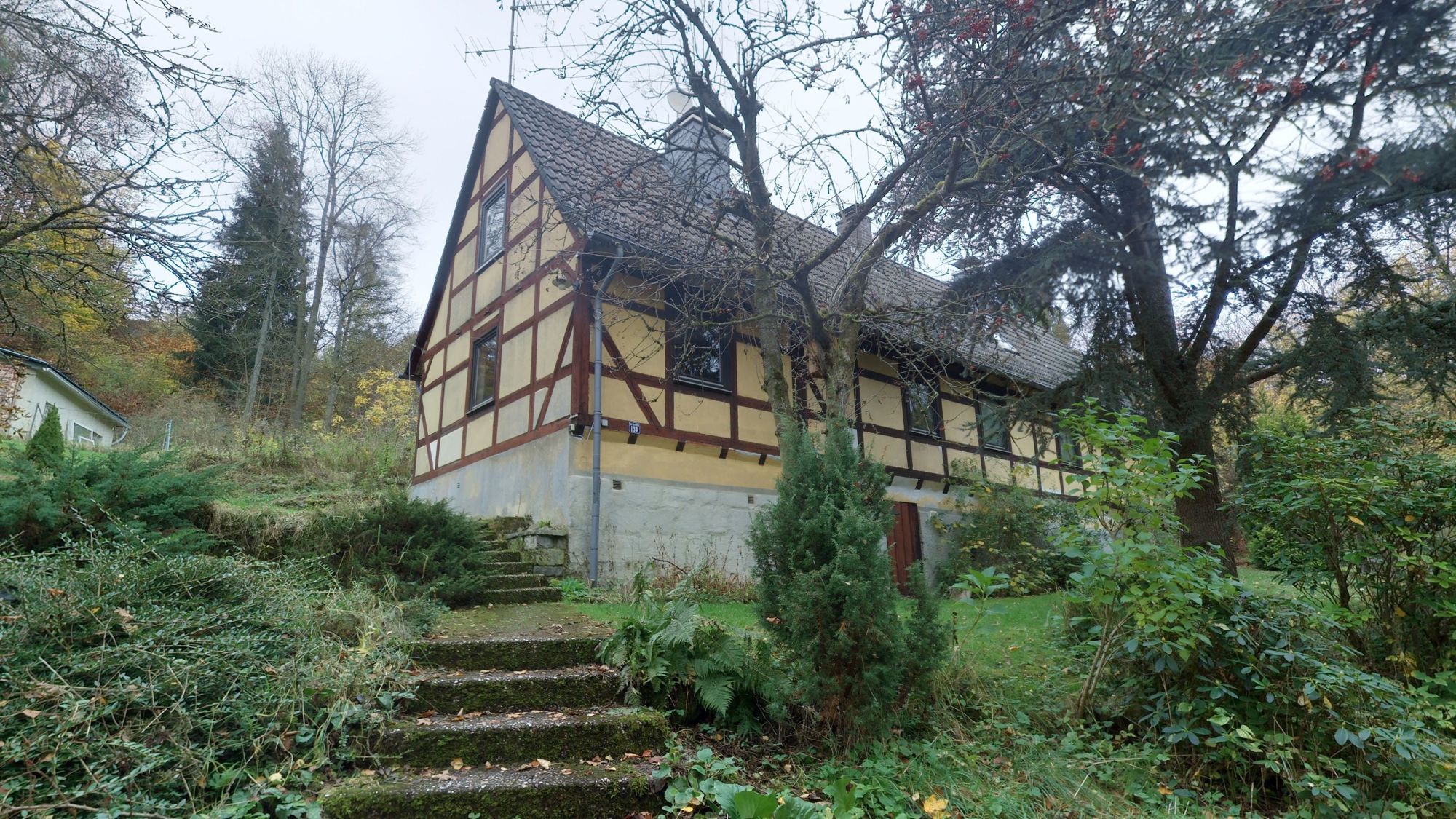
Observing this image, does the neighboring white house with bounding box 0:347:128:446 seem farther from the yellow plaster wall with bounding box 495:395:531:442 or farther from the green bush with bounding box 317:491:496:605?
the green bush with bounding box 317:491:496:605

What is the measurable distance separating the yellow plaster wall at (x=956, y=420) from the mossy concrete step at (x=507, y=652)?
918 cm

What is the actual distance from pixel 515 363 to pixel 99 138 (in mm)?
5366

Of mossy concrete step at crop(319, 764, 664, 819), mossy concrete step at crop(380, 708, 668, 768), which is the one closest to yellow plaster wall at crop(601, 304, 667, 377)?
mossy concrete step at crop(380, 708, 668, 768)

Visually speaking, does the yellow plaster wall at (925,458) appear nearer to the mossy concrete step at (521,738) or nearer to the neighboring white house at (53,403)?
the mossy concrete step at (521,738)

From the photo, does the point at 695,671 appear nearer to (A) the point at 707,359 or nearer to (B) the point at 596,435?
(B) the point at 596,435

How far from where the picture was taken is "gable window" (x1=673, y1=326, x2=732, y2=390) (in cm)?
913

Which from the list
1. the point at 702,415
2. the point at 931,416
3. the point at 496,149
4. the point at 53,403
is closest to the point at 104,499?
the point at 702,415

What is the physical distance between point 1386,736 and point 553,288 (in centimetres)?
823

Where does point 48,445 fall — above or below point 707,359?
below

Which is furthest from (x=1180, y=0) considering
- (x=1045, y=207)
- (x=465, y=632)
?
(x=465, y=632)

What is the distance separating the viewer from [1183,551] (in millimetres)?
3605

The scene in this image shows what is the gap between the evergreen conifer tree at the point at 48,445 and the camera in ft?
17.4

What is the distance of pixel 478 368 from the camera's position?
1084cm

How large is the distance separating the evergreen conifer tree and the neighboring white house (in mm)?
4374
